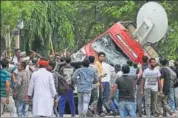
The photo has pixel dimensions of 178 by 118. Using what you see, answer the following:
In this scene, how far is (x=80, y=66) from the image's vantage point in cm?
1797

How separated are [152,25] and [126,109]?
9.65m

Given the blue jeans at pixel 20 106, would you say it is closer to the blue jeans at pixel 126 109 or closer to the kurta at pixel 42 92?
the kurta at pixel 42 92

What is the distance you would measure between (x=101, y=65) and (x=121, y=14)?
15563 mm

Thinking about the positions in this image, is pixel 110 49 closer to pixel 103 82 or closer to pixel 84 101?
pixel 103 82

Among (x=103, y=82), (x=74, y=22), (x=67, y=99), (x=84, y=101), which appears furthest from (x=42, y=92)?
(x=74, y=22)

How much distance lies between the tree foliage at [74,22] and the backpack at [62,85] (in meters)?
11.6

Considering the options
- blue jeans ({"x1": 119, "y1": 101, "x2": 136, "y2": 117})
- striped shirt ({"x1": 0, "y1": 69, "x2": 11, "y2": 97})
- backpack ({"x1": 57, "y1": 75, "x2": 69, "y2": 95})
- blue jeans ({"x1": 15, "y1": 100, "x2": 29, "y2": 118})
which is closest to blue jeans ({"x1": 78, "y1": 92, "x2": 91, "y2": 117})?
backpack ({"x1": 57, "y1": 75, "x2": 69, "y2": 95})

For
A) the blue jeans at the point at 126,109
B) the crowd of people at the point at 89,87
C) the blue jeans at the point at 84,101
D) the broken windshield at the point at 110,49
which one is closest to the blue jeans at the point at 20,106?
the crowd of people at the point at 89,87

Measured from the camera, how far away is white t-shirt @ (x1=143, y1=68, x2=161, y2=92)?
56.4 ft

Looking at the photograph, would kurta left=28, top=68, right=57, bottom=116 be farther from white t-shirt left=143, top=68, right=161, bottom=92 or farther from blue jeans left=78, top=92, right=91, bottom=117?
white t-shirt left=143, top=68, right=161, bottom=92

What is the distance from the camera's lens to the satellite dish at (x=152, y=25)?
2358 centimetres

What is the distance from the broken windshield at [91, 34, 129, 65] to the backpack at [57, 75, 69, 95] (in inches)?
209

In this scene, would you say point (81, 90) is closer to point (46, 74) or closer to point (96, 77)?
point (96, 77)

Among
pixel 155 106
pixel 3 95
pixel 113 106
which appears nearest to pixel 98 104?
pixel 113 106
